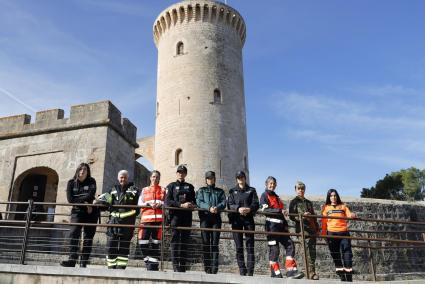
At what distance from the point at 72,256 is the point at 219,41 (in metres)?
20.8

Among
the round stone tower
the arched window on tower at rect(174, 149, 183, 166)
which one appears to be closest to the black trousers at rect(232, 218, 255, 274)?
the round stone tower

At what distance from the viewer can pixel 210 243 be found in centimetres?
817

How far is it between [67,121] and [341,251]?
11706mm

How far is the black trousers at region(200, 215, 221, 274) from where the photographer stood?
25.8 ft

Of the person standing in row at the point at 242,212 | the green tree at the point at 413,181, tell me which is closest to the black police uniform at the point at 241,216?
the person standing in row at the point at 242,212

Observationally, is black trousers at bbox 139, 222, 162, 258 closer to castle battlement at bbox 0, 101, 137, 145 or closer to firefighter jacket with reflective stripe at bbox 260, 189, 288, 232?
firefighter jacket with reflective stripe at bbox 260, 189, 288, 232

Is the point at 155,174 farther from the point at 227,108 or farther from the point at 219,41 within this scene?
the point at 219,41

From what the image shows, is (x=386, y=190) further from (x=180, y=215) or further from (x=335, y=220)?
(x=180, y=215)

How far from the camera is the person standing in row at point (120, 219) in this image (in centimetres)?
782

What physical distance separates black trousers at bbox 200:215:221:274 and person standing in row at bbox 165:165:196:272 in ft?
1.04

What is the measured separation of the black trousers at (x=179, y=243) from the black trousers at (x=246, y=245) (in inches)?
36.2

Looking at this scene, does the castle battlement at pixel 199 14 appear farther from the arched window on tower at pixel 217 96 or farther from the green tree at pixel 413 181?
the green tree at pixel 413 181

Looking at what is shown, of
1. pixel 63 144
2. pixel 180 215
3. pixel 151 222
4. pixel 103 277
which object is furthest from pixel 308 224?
pixel 63 144

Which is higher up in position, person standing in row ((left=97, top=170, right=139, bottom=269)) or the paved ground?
person standing in row ((left=97, top=170, right=139, bottom=269))
